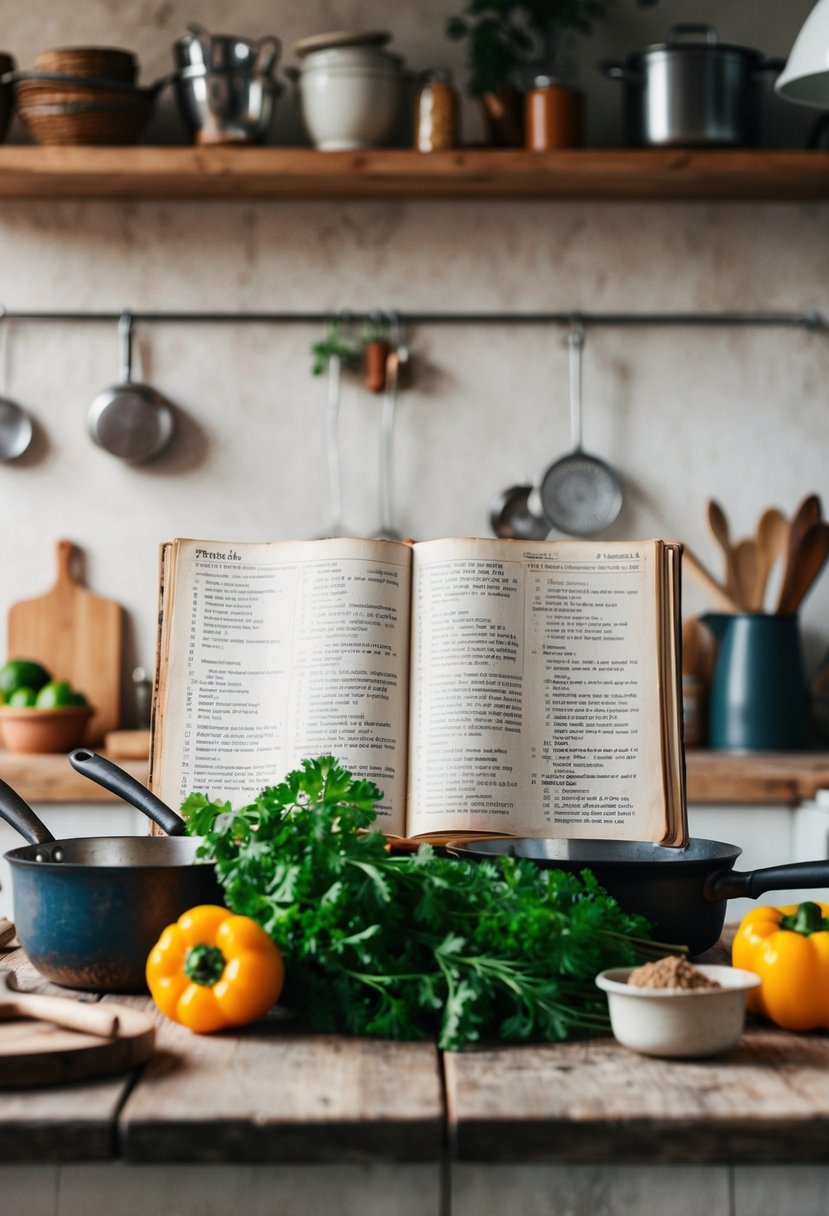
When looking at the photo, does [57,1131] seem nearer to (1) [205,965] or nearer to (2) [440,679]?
(1) [205,965]

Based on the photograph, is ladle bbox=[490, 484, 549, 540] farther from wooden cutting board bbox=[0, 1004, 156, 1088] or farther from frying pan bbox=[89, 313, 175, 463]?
wooden cutting board bbox=[0, 1004, 156, 1088]

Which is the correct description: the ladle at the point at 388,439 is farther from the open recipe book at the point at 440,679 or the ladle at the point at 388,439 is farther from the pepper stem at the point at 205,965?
the pepper stem at the point at 205,965

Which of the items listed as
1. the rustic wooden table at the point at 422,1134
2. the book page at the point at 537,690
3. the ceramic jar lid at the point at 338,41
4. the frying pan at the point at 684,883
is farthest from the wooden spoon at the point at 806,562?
the rustic wooden table at the point at 422,1134

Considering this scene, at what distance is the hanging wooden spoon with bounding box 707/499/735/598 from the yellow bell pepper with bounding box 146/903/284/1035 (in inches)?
83.9

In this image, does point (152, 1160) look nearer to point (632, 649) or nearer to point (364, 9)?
point (632, 649)

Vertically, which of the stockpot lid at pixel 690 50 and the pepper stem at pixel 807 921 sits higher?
the stockpot lid at pixel 690 50

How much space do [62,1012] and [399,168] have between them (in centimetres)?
214

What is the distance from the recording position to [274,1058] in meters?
0.95

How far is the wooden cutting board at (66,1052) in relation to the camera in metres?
0.87

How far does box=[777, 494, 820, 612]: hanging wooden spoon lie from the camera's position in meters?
2.89

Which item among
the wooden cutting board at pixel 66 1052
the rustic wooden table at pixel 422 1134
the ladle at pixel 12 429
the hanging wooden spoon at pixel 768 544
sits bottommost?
the rustic wooden table at pixel 422 1134

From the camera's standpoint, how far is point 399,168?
2.72 m

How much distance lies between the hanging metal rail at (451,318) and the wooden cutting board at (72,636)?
0.52m

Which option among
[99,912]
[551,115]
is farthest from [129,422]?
[99,912]
